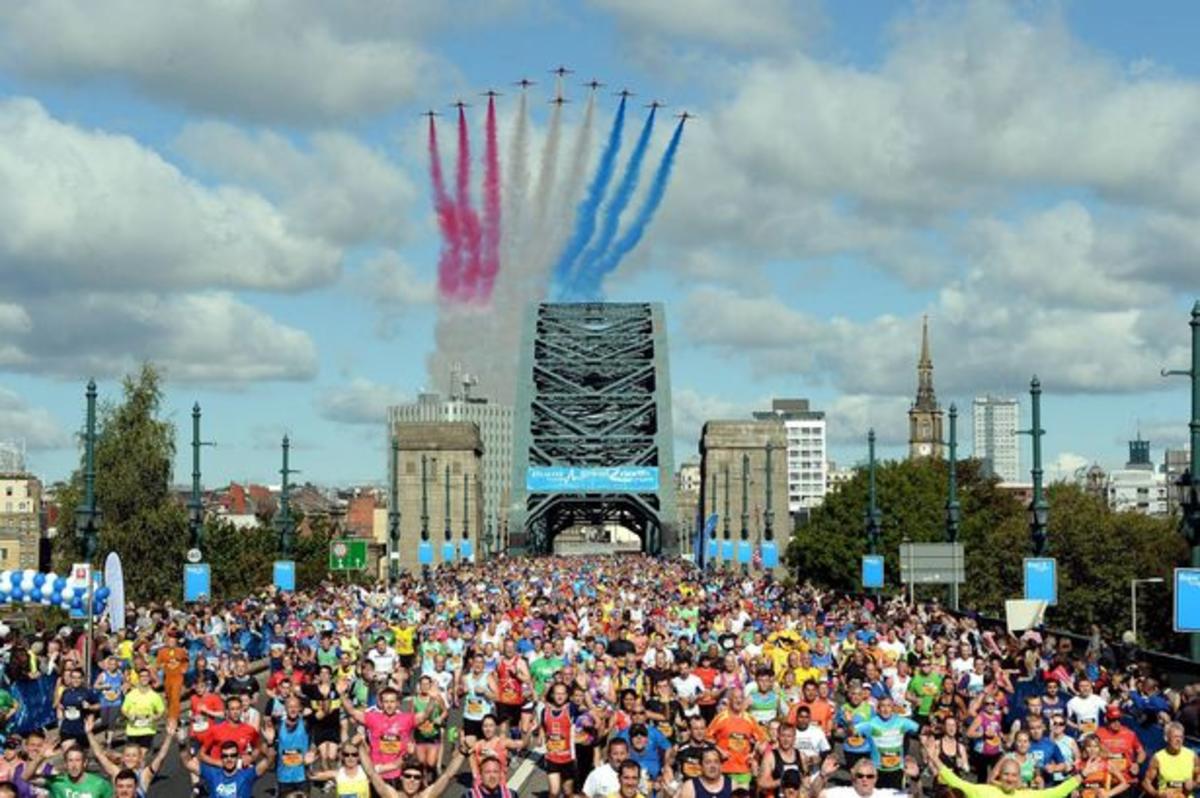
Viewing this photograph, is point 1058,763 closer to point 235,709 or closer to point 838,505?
point 235,709

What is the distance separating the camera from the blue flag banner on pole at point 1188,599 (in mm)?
23234

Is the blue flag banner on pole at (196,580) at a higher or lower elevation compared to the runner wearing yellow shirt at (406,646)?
higher

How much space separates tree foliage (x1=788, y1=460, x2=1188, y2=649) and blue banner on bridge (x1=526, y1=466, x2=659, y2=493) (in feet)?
82.0

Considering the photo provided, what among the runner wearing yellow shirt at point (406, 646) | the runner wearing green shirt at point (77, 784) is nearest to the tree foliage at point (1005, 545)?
the runner wearing yellow shirt at point (406, 646)

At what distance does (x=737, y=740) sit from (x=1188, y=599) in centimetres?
873

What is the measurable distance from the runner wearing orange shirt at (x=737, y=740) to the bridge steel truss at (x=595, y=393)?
130m

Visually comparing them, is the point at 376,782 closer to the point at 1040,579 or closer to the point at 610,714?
the point at 610,714

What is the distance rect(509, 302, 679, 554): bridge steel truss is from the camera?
503 feet

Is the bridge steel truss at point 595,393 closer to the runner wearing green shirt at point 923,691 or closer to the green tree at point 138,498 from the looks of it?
the green tree at point 138,498

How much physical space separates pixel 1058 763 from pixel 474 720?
22.9 ft

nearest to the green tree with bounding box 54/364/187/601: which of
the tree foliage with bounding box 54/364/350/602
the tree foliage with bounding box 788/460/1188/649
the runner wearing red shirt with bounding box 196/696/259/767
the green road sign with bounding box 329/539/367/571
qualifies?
the tree foliage with bounding box 54/364/350/602

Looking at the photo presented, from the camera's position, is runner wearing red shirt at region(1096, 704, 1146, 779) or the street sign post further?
the street sign post

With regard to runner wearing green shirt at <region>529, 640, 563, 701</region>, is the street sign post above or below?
above

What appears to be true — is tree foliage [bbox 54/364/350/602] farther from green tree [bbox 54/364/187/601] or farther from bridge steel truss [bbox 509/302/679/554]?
bridge steel truss [bbox 509/302/679/554]
